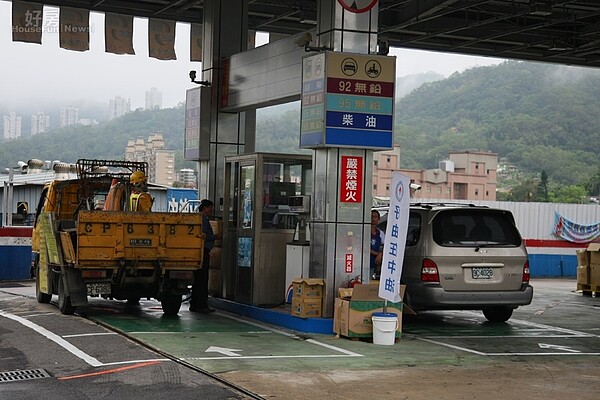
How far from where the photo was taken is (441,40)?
2622 centimetres

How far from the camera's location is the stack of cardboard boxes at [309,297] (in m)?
13.1

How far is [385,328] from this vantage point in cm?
1214

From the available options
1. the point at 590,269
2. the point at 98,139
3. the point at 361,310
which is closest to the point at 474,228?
the point at 361,310

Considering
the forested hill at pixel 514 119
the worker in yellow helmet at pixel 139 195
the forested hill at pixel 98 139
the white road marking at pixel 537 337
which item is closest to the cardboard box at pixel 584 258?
the white road marking at pixel 537 337

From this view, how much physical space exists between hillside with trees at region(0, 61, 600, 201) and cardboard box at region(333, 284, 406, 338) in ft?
289

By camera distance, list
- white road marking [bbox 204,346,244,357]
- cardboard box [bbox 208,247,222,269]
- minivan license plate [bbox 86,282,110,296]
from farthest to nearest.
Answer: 1. cardboard box [bbox 208,247,222,269]
2. minivan license plate [bbox 86,282,110,296]
3. white road marking [bbox 204,346,244,357]

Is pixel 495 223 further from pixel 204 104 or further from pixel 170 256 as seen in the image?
pixel 204 104

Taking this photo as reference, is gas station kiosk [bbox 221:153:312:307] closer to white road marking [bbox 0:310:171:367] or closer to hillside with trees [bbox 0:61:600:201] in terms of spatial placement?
white road marking [bbox 0:310:171:367]

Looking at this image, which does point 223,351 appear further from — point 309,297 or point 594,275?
point 594,275

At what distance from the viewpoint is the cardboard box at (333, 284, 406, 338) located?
40.6 ft

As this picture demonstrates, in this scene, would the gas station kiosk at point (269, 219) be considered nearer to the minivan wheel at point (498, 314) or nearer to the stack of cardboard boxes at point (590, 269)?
the minivan wheel at point (498, 314)

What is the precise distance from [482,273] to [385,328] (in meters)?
2.36

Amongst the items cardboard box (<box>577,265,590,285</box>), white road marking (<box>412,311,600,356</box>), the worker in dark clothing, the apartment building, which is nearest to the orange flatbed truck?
the worker in dark clothing

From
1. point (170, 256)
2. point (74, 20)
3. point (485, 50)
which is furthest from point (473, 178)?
point (170, 256)
